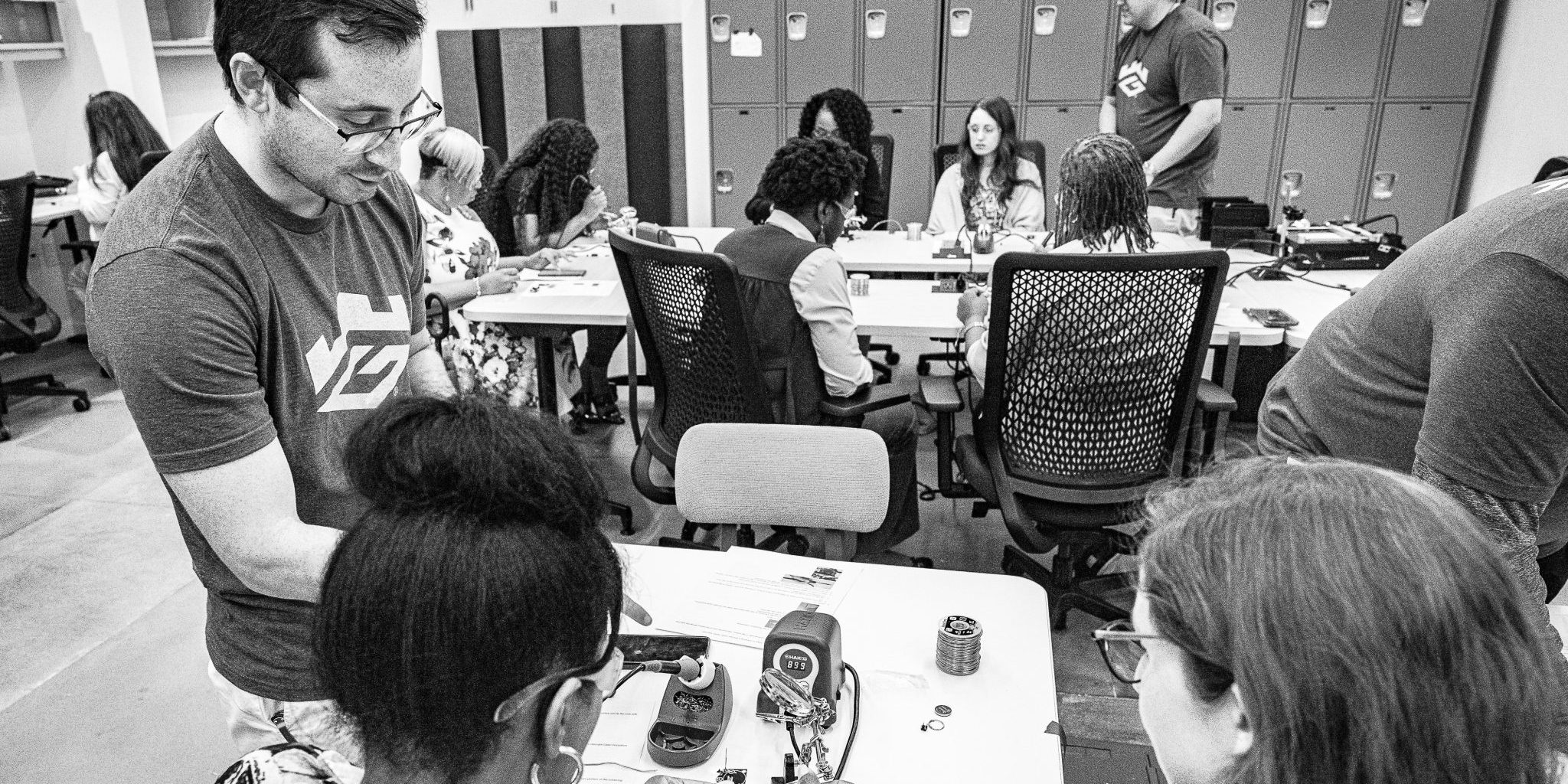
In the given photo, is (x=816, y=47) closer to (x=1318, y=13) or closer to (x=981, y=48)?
(x=981, y=48)

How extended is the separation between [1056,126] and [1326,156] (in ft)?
5.00

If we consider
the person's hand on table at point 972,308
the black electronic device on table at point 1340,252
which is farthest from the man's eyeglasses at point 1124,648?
the black electronic device on table at point 1340,252

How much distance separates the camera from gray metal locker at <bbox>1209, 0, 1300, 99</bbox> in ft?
17.9

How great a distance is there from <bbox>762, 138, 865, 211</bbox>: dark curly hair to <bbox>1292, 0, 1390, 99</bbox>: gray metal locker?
3.95 meters

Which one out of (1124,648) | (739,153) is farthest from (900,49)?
(1124,648)

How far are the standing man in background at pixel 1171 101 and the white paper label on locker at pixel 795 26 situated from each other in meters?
2.34

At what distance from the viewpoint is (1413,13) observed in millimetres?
5367

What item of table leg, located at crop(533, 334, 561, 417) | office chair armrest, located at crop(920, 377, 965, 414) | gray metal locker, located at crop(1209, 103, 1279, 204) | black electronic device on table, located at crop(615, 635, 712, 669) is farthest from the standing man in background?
black electronic device on table, located at crop(615, 635, 712, 669)

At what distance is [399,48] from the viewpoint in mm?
1077

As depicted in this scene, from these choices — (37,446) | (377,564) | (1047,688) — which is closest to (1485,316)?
(1047,688)

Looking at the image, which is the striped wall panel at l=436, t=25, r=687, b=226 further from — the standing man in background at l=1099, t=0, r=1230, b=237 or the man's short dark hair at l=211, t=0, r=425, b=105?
the man's short dark hair at l=211, t=0, r=425, b=105

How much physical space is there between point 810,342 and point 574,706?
1748mm

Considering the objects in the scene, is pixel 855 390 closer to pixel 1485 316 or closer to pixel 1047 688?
pixel 1047 688

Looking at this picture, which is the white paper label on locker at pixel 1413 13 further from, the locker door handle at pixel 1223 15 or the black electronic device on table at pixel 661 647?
the black electronic device on table at pixel 661 647
